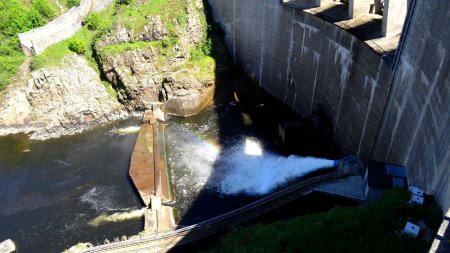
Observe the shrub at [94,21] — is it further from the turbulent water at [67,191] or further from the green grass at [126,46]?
the turbulent water at [67,191]

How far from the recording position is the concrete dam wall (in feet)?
46.4

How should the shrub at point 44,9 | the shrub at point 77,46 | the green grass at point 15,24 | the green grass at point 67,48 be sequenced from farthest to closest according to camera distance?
the shrub at point 44,9 → the shrub at point 77,46 → the green grass at point 67,48 → the green grass at point 15,24

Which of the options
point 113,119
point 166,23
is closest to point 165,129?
point 113,119

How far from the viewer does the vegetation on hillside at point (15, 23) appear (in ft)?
113

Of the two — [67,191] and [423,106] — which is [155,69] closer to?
[67,191]

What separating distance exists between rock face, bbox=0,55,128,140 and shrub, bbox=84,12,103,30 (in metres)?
5.57

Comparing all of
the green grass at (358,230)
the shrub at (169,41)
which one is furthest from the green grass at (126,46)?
the green grass at (358,230)

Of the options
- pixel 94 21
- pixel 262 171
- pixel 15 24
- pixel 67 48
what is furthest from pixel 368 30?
pixel 15 24

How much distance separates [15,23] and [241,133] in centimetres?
2793

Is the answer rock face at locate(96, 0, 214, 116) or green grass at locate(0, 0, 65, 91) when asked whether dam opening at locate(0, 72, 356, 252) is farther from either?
green grass at locate(0, 0, 65, 91)

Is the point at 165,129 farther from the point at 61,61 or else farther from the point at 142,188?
the point at 61,61

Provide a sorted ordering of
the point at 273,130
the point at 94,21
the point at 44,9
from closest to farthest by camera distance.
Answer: the point at 273,130
the point at 94,21
the point at 44,9

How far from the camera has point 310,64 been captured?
2822cm

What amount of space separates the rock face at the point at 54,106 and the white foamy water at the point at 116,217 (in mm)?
12993
